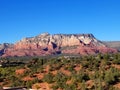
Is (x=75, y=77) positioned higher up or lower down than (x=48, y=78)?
higher up

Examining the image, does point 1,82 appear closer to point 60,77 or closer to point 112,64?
point 60,77

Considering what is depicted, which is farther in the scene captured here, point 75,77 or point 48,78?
point 48,78

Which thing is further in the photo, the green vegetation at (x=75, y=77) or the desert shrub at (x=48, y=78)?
the desert shrub at (x=48, y=78)

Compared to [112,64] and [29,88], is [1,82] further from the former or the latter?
[112,64]

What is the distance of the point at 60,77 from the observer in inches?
1997

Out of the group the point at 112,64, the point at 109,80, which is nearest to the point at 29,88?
the point at 109,80

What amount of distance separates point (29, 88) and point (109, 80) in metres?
11.0

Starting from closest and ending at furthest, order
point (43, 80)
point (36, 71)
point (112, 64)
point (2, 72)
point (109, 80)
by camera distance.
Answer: point (109, 80), point (43, 80), point (112, 64), point (36, 71), point (2, 72)

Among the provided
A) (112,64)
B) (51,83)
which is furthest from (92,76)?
(112,64)

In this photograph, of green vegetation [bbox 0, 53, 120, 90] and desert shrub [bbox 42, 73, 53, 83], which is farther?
desert shrub [bbox 42, 73, 53, 83]

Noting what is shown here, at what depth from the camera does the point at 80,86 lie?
4478 cm

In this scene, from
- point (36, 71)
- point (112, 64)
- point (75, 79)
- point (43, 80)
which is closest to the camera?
point (75, 79)

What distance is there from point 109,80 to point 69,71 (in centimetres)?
1410

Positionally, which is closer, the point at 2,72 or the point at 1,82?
the point at 1,82
